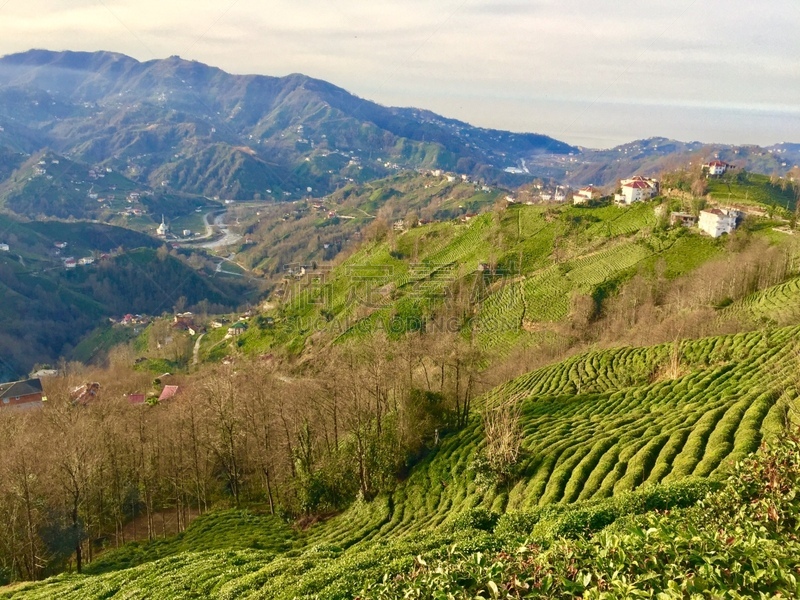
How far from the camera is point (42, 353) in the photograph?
117m

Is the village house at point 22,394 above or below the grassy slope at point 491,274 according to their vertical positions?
below

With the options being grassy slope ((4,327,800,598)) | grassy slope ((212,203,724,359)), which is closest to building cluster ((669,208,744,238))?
grassy slope ((212,203,724,359))

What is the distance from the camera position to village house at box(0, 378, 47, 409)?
67188mm

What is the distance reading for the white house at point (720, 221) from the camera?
80062 mm

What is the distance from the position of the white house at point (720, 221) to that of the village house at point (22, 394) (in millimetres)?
107069

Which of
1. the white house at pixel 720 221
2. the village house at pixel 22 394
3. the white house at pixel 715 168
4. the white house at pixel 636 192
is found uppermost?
the white house at pixel 715 168

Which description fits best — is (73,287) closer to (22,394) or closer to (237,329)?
(237,329)

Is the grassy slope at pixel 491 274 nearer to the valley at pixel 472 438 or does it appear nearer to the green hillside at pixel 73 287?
the valley at pixel 472 438

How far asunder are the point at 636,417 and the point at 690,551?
90.4 feet

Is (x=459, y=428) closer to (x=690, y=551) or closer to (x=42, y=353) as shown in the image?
(x=690, y=551)

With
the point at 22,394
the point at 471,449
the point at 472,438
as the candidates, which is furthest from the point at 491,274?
the point at 22,394

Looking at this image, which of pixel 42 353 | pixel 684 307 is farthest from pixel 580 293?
pixel 42 353

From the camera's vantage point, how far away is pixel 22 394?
227ft

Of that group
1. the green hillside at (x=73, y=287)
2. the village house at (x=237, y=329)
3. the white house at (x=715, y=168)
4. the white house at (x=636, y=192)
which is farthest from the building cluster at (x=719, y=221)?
the green hillside at (x=73, y=287)
